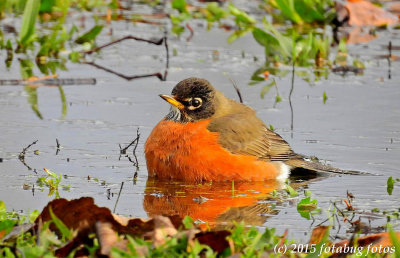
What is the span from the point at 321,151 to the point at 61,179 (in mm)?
2769

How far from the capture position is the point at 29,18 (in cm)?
1182

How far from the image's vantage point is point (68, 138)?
9102 millimetres

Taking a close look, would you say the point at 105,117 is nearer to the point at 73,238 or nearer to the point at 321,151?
the point at 321,151

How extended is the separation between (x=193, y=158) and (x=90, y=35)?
17.6 ft

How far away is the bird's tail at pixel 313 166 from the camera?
831cm

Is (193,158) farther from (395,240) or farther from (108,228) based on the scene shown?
(395,240)

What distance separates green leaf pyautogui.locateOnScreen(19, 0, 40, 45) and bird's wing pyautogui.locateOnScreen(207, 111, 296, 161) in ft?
13.6

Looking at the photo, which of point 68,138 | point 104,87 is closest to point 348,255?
point 68,138

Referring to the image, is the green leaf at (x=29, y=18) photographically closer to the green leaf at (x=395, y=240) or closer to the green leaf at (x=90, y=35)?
the green leaf at (x=90, y=35)

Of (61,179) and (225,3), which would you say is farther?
(225,3)

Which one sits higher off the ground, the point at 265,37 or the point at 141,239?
the point at 265,37

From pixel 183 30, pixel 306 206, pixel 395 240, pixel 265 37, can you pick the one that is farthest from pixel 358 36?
pixel 395 240

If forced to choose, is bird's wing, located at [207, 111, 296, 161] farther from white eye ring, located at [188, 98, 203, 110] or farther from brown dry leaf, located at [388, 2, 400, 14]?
brown dry leaf, located at [388, 2, 400, 14]

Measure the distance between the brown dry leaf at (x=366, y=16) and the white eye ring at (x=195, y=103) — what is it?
7.57m
